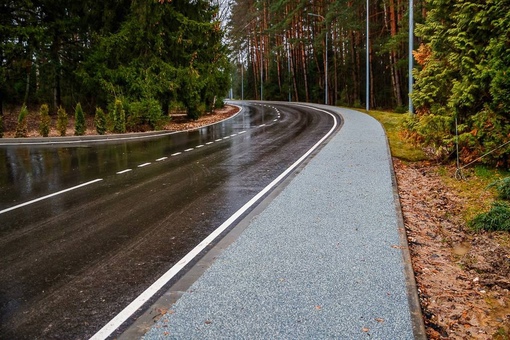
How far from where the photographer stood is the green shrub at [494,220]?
6.42 meters

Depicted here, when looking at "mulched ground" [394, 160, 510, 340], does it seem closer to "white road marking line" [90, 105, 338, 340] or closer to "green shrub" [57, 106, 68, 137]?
"white road marking line" [90, 105, 338, 340]

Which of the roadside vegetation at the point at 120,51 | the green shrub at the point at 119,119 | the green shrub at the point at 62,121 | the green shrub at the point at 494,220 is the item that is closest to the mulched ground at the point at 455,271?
the green shrub at the point at 494,220

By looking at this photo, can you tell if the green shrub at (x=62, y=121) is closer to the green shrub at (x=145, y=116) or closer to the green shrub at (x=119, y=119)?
the green shrub at (x=119, y=119)

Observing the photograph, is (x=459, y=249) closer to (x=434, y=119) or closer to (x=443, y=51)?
(x=434, y=119)

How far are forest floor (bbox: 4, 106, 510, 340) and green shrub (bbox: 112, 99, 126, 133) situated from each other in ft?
53.6

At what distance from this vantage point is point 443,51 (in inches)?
429

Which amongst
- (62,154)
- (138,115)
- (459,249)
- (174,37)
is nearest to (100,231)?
(459,249)

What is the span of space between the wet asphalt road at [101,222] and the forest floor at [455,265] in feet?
9.18

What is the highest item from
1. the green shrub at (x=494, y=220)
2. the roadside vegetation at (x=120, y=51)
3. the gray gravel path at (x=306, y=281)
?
the roadside vegetation at (x=120, y=51)

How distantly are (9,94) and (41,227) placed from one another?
85.4 ft

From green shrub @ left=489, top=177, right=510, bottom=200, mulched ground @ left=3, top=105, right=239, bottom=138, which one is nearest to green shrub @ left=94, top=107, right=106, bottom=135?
mulched ground @ left=3, top=105, right=239, bottom=138

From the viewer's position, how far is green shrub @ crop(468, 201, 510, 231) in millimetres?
6416

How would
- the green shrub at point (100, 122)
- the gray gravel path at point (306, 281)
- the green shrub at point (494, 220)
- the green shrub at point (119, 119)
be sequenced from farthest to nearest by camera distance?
the green shrub at point (119, 119) < the green shrub at point (100, 122) < the green shrub at point (494, 220) < the gray gravel path at point (306, 281)

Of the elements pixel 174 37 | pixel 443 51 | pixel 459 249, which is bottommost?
pixel 459 249
